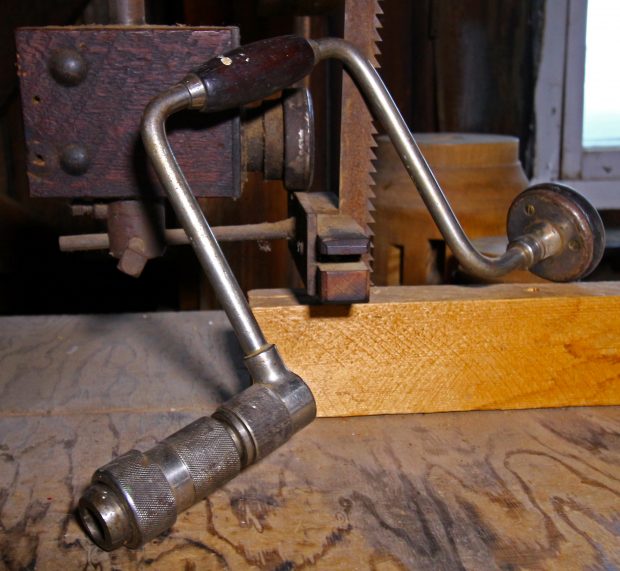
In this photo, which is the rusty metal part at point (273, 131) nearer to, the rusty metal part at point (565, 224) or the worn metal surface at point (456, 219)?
the worn metal surface at point (456, 219)

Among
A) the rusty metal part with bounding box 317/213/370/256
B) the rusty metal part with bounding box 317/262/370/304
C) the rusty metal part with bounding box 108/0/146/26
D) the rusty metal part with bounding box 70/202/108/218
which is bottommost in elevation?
the rusty metal part with bounding box 317/262/370/304

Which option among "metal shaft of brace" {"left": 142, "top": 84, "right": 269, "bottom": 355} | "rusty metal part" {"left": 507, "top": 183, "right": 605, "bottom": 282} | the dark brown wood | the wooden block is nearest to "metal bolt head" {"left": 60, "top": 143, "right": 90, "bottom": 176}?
the dark brown wood

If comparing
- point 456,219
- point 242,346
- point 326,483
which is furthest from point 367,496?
point 456,219

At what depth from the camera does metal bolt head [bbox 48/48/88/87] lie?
73 cm

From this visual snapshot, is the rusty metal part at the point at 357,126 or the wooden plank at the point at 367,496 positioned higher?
the rusty metal part at the point at 357,126

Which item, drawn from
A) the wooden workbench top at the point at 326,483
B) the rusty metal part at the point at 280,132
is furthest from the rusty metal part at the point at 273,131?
the wooden workbench top at the point at 326,483

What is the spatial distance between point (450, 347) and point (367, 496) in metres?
0.21

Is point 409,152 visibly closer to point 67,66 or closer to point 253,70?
point 253,70

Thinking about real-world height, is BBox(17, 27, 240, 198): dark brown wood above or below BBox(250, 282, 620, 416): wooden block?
above

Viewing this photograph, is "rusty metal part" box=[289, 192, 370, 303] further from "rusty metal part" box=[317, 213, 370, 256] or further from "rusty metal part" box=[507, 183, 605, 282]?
"rusty metal part" box=[507, 183, 605, 282]

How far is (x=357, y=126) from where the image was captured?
2.89 ft

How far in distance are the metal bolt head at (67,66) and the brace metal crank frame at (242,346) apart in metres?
0.11

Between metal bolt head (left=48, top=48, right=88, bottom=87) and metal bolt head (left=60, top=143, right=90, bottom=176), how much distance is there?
2.3 inches

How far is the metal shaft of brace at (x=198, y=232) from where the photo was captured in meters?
0.65
